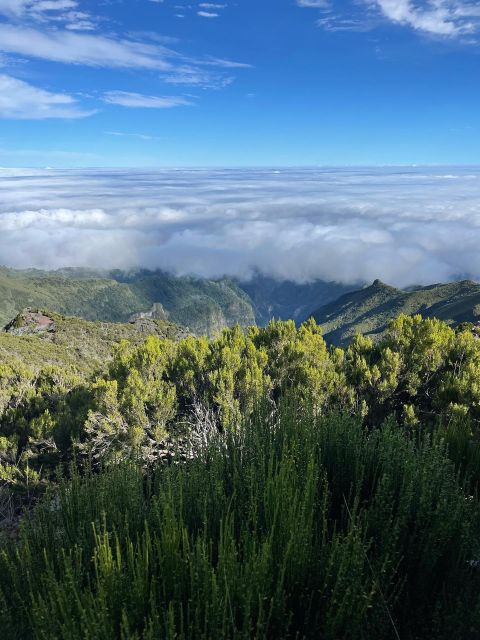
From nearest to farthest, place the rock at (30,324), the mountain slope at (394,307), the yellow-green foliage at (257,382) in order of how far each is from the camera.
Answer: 1. the yellow-green foliage at (257,382)
2. the rock at (30,324)
3. the mountain slope at (394,307)

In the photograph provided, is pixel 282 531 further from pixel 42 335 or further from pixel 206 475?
pixel 42 335

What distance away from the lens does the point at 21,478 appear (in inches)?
442

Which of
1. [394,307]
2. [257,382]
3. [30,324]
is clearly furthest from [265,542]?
[394,307]

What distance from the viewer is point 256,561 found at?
225 cm

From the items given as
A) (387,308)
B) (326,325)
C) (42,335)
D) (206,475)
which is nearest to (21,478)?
(206,475)

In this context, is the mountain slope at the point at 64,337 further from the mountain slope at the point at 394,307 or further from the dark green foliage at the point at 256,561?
the mountain slope at the point at 394,307

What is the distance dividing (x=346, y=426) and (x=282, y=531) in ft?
7.35

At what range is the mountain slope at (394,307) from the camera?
12025cm

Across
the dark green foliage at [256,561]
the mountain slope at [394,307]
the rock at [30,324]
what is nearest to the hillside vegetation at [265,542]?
the dark green foliage at [256,561]

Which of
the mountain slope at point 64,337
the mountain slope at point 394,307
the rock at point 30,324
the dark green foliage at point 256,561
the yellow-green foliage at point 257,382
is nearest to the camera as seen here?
the dark green foliage at point 256,561

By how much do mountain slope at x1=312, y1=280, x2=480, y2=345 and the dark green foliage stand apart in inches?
4242

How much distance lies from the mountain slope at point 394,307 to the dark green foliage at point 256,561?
10776cm

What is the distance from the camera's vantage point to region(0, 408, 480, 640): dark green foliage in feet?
7.38

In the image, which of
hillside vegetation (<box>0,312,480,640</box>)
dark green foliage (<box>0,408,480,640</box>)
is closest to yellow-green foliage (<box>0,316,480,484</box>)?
hillside vegetation (<box>0,312,480,640</box>)
